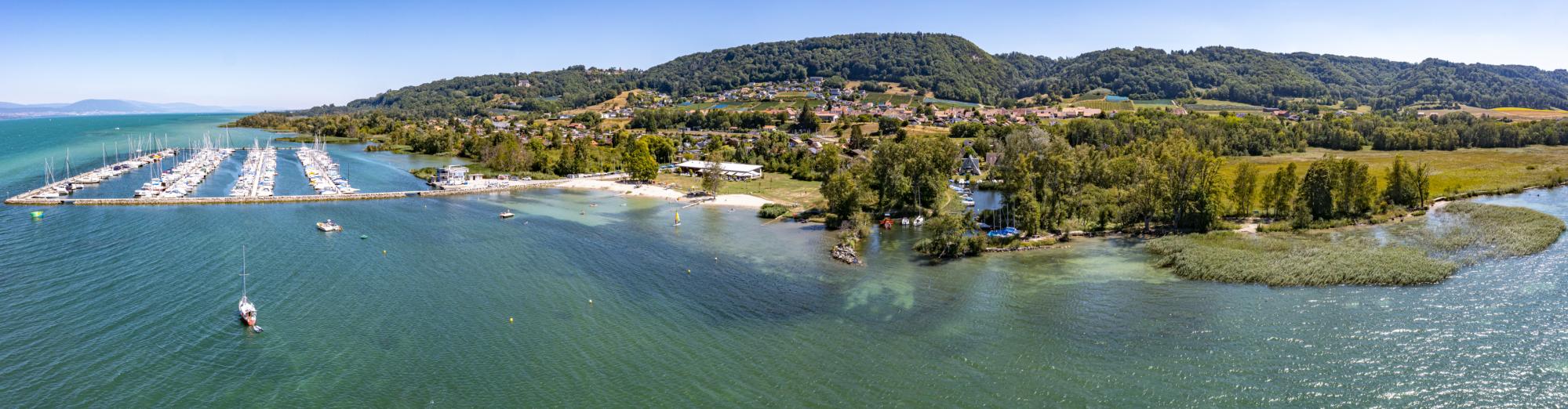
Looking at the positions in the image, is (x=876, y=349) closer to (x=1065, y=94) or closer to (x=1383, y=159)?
(x=1383, y=159)

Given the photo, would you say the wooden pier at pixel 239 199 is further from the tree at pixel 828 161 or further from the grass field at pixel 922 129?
the grass field at pixel 922 129

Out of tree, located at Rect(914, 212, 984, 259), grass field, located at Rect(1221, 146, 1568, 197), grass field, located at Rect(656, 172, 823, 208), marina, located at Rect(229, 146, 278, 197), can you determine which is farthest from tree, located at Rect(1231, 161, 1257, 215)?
marina, located at Rect(229, 146, 278, 197)

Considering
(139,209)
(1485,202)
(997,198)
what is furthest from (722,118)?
(1485,202)

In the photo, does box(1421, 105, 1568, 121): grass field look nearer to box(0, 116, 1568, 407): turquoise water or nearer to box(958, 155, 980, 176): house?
box(958, 155, 980, 176): house

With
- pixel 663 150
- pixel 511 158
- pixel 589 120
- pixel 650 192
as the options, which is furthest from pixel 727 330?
pixel 589 120

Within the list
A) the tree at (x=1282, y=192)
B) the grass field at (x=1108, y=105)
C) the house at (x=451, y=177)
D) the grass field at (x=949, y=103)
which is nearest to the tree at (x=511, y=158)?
the house at (x=451, y=177)

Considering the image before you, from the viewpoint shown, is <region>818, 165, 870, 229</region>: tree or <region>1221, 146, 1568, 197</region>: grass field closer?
<region>818, 165, 870, 229</region>: tree
